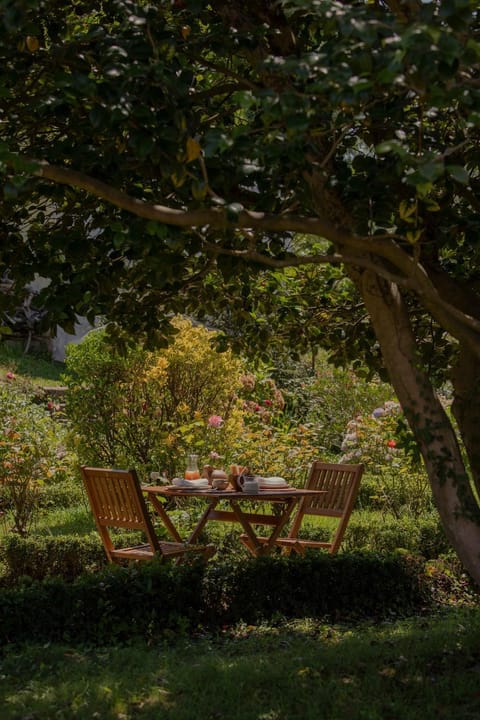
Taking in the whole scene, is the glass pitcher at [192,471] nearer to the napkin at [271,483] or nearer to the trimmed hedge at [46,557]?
the napkin at [271,483]

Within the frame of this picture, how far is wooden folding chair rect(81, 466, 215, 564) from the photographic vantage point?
20.7 ft

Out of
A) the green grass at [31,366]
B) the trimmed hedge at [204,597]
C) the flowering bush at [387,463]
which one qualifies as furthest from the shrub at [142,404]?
the green grass at [31,366]

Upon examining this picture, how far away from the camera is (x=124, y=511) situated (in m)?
6.50

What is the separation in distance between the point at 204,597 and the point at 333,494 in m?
1.71

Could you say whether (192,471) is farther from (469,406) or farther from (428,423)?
(428,423)

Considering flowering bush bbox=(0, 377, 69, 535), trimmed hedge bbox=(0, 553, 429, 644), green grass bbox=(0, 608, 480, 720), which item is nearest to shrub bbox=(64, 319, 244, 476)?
flowering bush bbox=(0, 377, 69, 535)

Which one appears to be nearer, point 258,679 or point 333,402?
point 258,679

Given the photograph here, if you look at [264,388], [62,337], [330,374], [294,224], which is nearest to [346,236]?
[294,224]

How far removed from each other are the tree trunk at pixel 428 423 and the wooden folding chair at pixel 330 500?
8.83 ft

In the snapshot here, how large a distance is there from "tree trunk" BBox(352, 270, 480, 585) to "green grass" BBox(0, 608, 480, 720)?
61 centimetres

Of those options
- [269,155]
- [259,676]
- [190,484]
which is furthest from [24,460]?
[269,155]

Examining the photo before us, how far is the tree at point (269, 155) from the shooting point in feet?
9.70

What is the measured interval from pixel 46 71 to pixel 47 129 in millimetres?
640

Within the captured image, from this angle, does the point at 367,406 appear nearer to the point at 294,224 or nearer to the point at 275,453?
the point at 275,453
